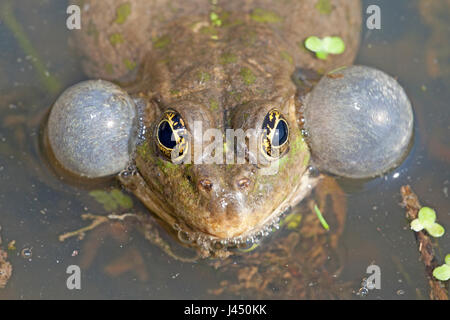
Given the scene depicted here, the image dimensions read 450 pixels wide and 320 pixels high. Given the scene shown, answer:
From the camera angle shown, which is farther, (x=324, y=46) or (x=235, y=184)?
(x=324, y=46)

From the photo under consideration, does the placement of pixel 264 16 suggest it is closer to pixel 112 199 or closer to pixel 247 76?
pixel 247 76

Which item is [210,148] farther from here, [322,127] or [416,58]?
[416,58]

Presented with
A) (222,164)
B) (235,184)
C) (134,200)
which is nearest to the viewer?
(235,184)

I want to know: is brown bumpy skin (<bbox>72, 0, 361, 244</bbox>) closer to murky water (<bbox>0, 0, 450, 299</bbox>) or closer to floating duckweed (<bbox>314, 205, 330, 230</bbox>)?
floating duckweed (<bbox>314, 205, 330, 230</bbox>)

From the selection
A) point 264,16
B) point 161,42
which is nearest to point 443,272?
point 264,16

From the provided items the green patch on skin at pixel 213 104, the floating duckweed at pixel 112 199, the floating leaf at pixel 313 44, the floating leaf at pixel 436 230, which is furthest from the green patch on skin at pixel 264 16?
the floating leaf at pixel 436 230

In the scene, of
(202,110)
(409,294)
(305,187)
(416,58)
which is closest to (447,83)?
(416,58)
